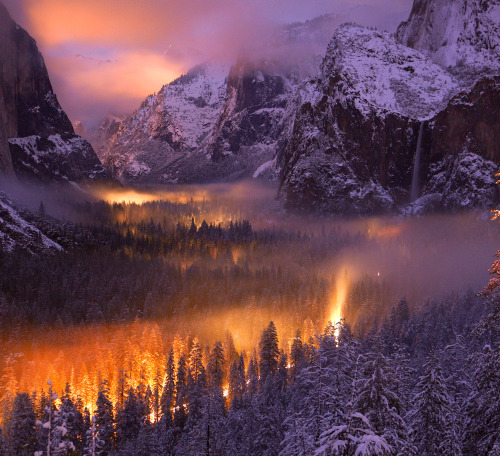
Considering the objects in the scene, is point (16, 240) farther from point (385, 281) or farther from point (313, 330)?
point (385, 281)

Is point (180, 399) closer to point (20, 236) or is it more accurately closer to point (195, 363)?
point (195, 363)

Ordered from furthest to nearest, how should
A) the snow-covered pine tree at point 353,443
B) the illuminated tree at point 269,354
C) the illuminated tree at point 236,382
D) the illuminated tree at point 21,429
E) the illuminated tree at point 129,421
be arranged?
the illuminated tree at point 269,354 → the illuminated tree at point 236,382 → the illuminated tree at point 129,421 → the illuminated tree at point 21,429 → the snow-covered pine tree at point 353,443

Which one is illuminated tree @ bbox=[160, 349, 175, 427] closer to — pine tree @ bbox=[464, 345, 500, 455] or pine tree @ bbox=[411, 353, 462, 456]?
pine tree @ bbox=[411, 353, 462, 456]

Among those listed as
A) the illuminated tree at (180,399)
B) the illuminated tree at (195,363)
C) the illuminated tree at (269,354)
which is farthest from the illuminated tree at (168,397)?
the illuminated tree at (269,354)

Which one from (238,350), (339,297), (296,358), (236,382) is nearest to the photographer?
(236,382)

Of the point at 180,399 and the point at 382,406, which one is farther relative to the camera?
the point at 180,399

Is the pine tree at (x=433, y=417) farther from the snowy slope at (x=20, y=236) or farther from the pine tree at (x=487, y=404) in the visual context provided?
the snowy slope at (x=20, y=236)

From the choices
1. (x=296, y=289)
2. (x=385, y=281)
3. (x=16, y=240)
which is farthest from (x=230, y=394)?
(x=16, y=240)

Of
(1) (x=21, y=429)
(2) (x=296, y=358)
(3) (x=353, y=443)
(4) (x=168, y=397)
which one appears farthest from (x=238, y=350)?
(3) (x=353, y=443)
